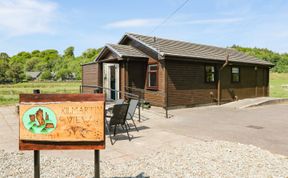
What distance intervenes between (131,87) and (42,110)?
9356mm

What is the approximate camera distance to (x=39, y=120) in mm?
2451

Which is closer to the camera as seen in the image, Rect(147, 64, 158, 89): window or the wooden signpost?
the wooden signpost

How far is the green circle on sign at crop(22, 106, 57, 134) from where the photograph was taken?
244 centimetres

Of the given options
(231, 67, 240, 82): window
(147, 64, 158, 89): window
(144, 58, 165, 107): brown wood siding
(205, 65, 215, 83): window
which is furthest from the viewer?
(231, 67, 240, 82): window

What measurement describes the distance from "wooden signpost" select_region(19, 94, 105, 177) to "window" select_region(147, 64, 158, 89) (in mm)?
9048

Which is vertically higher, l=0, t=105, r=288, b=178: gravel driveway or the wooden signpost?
the wooden signpost

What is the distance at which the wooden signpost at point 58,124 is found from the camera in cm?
245

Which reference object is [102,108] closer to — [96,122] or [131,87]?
[96,122]

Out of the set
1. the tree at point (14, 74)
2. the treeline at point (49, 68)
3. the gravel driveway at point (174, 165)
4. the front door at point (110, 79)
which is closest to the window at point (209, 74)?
the front door at point (110, 79)

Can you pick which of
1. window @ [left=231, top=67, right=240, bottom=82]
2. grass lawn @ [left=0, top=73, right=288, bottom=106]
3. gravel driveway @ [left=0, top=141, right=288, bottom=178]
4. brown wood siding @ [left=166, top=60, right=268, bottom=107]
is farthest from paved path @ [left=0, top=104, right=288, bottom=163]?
grass lawn @ [left=0, top=73, right=288, bottom=106]

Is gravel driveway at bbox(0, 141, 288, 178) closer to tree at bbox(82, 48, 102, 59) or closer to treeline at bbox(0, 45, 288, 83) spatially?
treeline at bbox(0, 45, 288, 83)

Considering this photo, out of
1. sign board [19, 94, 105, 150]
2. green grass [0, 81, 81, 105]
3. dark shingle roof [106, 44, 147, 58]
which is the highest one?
dark shingle roof [106, 44, 147, 58]

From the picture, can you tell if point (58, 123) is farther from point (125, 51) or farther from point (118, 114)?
point (125, 51)

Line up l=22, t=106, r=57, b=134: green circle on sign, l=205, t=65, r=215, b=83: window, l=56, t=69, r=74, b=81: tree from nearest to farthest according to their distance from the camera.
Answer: l=22, t=106, r=57, b=134: green circle on sign
l=205, t=65, r=215, b=83: window
l=56, t=69, r=74, b=81: tree
